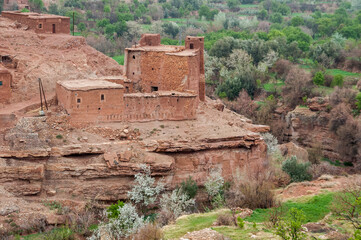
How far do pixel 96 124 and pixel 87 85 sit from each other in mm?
1614

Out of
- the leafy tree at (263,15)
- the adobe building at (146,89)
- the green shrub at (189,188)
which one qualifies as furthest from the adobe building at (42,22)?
the leafy tree at (263,15)

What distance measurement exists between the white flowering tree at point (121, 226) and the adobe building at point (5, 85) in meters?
7.18

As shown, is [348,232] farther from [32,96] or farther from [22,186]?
[32,96]

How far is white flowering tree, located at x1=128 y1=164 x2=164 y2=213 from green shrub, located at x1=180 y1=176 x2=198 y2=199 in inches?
35.4

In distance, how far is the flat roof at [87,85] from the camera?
27281mm

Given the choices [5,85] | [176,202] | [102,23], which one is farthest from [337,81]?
[5,85]

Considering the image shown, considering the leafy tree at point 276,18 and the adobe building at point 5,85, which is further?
the leafy tree at point 276,18

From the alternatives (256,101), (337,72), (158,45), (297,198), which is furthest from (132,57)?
(337,72)

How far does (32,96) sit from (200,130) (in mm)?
7279

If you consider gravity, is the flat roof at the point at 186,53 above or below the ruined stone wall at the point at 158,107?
above

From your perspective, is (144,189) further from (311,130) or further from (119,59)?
(119,59)

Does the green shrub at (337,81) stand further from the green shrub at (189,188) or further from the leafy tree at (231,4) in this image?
the leafy tree at (231,4)

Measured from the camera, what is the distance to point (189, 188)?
27391 millimetres

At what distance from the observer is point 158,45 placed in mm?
32375
